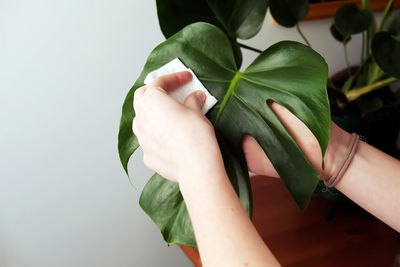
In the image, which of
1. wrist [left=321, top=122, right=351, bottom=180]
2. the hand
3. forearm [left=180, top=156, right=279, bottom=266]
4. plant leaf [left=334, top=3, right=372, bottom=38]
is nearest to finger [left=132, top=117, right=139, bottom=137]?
the hand

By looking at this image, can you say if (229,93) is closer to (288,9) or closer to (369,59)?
(288,9)

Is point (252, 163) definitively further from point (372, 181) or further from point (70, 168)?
point (70, 168)

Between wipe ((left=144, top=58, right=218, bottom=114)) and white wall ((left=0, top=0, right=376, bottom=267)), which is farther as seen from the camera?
white wall ((left=0, top=0, right=376, bottom=267))

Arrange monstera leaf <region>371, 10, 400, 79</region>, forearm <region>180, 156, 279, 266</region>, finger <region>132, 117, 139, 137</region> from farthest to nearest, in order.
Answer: monstera leaf <region>371, 10, 400, 79</region> < finger <region>132, 117, 139, 137</region> < forearm <region>180, 156, 279, 266</region>

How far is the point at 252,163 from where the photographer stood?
0.51m

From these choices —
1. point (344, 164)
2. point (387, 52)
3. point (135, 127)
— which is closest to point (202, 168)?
point (135, 127)

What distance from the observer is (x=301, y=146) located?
0.46 m

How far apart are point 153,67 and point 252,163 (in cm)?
21

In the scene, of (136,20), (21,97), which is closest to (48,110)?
(21,97)

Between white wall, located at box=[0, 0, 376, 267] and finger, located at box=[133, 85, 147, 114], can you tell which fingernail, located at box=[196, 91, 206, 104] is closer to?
finger, located at box=[133, 85, 147, 114]

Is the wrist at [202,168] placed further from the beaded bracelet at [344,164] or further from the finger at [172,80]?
the beaded bracelet at [344,164]

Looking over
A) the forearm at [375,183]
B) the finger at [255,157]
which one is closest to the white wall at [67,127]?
the finger at [255,157]

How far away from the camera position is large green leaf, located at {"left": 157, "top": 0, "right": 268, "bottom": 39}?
0.48 m

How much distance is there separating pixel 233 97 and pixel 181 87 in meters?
0.08
